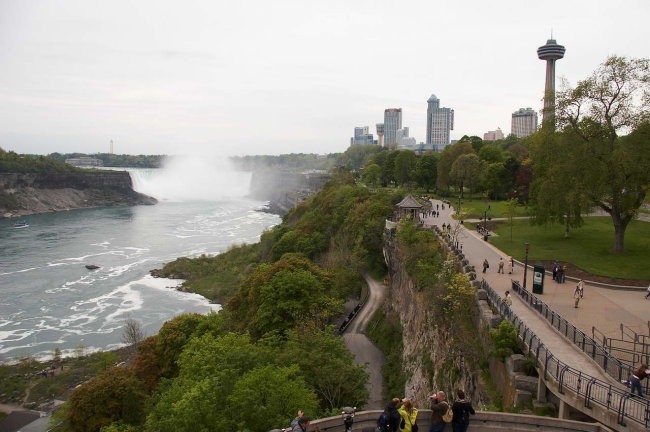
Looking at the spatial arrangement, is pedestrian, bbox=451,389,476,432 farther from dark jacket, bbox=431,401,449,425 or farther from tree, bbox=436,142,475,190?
tree, bbox=436,142,475,190

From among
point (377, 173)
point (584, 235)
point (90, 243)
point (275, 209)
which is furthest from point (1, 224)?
point (584, 235)

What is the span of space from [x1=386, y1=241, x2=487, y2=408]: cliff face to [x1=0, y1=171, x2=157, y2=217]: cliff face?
105 meters

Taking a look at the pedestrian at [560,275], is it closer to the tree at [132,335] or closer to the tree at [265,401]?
the tree at [265,401]

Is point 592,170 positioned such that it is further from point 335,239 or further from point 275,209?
point 275,209

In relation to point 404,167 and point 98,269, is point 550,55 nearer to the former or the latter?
point 404,167

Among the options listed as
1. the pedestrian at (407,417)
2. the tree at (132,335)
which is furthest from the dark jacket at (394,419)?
the tree at (132,335)

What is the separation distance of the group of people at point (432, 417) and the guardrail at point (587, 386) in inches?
113

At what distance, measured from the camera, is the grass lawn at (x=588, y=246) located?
22.7 metres

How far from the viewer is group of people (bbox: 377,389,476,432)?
360 inches

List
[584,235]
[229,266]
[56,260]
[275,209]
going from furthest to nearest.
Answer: [275,209] < [56,260] < [229,266] < [584,235]

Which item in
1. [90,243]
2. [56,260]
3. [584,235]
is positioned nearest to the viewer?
[584,235]

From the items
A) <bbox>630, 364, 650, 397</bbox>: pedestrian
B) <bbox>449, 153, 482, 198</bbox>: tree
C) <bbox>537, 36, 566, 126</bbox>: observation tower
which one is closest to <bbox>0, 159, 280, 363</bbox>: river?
<bbox>449, 153, 482, 198</bbox>: tree

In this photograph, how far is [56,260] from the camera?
60.1 meters

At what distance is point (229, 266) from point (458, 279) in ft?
130
